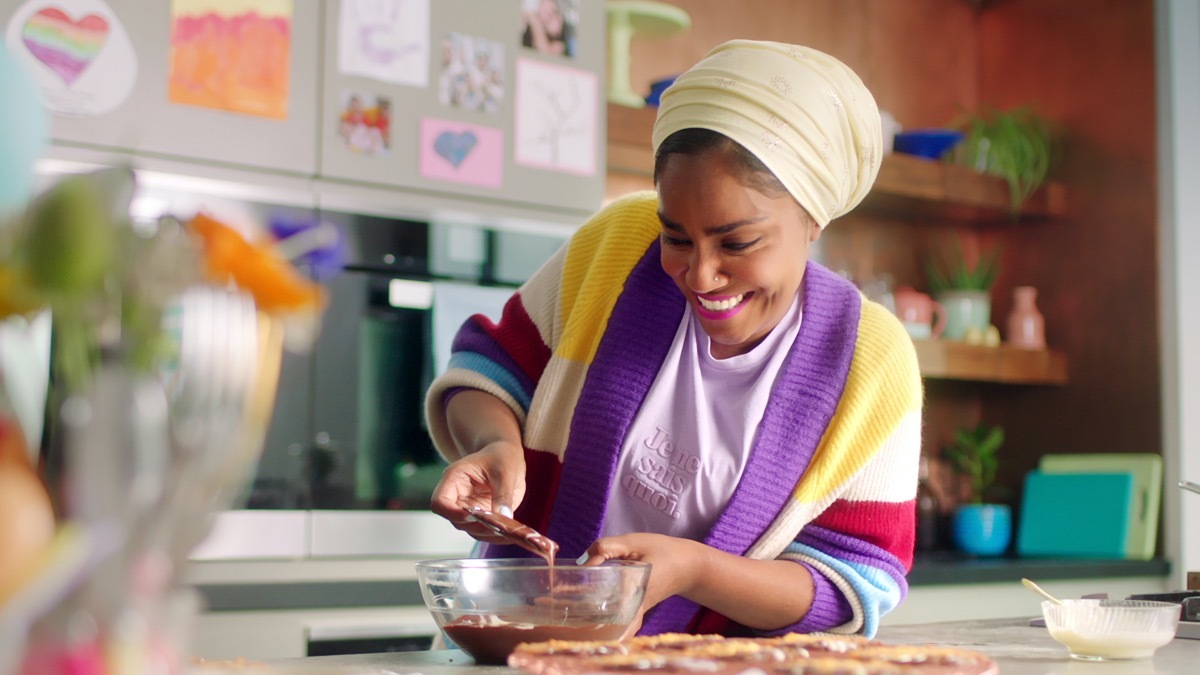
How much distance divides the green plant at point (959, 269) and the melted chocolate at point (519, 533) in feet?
9.53

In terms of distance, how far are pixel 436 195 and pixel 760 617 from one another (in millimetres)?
1443

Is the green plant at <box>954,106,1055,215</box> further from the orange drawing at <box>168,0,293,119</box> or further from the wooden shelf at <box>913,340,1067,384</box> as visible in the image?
the orange drawing at <box>168,0,293,119</box>

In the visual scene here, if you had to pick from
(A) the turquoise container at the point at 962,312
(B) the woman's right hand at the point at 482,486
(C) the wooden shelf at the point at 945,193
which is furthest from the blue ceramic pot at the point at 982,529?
(B) the woman's right hand at the point at 482,486

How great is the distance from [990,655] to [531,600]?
47cm

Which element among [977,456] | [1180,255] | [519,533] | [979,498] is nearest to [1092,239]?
[1180,255]

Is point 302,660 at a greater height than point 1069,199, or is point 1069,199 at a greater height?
point 1069,199

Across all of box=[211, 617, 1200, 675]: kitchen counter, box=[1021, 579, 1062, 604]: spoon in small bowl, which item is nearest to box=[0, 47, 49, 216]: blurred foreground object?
box=[211, 617, 1200, 675]: kitchen counter

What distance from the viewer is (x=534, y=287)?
1.54 meters

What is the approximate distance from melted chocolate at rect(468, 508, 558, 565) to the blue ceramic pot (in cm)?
263

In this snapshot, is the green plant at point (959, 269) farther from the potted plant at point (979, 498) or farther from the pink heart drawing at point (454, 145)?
the pink heart drawing at point (454, 145)

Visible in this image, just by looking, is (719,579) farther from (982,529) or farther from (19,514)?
(982,529)

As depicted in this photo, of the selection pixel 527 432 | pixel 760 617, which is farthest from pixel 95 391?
pixel 527 432

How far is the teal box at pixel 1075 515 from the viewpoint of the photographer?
3.43 meters

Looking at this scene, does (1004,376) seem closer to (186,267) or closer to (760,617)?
(760,617)
